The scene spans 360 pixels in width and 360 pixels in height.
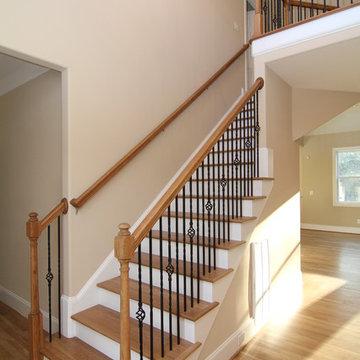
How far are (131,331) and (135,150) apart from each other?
1541 millimetres

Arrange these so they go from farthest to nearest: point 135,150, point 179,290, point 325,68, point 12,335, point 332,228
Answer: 1. point 332,228
2. point 325,68
3. point 135,150
4. point 12,335
5. point 179,290

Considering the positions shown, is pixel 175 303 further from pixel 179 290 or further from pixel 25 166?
pixel 25 166

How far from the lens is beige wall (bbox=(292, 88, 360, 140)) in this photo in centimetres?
348

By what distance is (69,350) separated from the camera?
2105 mm

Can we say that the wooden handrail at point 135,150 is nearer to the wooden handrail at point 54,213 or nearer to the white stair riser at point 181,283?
the wooden handrail at point 54,213

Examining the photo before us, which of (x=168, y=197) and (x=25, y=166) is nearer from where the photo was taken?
(x=168, y=197)

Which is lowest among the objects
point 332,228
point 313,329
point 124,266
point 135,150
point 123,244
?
point 313,329

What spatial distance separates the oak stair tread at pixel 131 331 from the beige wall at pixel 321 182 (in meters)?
7.20

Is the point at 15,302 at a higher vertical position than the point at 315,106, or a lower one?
lower

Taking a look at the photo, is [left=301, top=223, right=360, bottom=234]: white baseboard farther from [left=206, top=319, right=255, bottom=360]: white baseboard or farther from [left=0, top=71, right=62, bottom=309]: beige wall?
[left=0, top=71, right=62, bottom=309]: beige wall

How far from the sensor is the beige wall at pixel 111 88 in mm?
2246

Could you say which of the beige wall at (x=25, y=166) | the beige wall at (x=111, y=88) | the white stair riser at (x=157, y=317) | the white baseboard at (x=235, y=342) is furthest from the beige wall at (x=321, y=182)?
the beige wall at (x=25, y=166)

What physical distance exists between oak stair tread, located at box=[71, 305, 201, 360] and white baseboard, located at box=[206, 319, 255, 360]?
35 cm

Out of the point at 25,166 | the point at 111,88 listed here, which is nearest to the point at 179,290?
the point at 111,88
